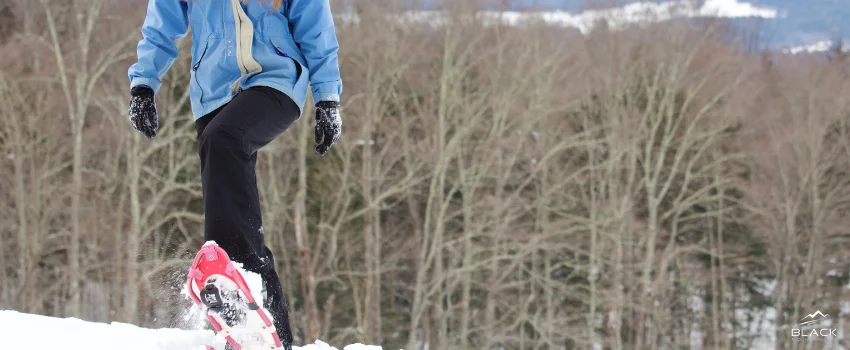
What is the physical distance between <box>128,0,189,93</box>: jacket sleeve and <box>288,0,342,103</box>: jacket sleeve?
432 millimetres

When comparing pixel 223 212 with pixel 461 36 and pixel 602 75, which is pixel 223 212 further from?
pixel 602 75

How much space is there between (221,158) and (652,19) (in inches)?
968

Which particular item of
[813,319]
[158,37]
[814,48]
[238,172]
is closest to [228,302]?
[238,172]

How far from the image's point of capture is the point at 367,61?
22.0 metres

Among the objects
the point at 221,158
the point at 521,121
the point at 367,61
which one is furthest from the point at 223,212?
the point at 521,121

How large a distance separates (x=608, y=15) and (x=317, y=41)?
23.6m

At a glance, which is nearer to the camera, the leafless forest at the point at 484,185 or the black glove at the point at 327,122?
the black glove at the point at 327,122

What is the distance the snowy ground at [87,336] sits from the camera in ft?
9.56

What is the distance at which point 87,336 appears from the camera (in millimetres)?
3074

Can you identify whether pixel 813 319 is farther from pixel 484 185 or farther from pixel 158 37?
pixel 158 37

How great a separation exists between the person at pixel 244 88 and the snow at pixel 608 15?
19.9m

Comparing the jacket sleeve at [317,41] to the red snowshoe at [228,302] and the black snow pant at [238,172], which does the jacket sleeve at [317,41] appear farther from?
the red snowshoe at [228,302]

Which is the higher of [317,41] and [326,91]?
[317,41]

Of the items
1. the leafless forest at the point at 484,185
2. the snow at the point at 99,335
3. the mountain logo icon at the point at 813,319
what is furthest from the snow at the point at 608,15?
the snow at the point at 99,335
